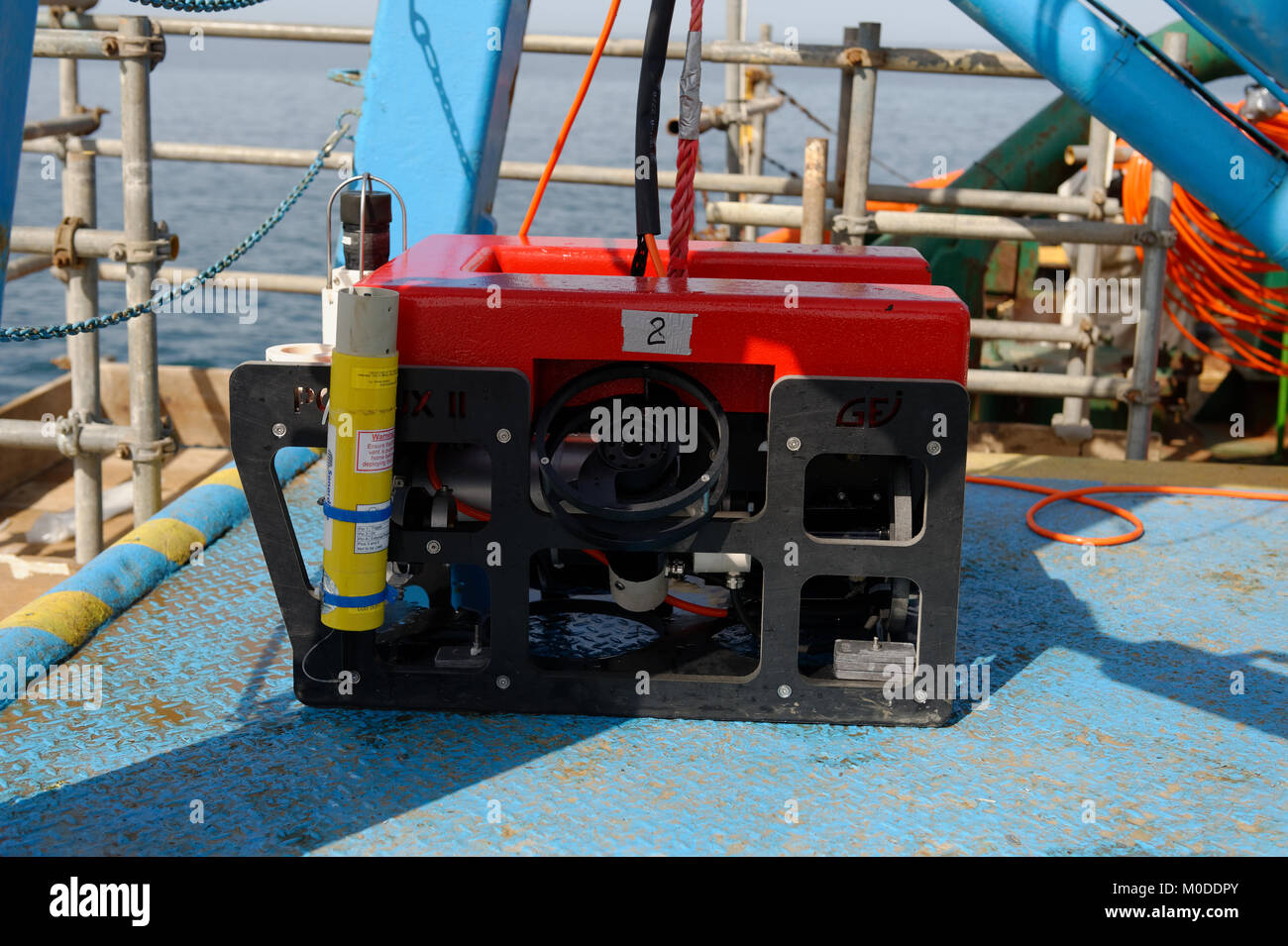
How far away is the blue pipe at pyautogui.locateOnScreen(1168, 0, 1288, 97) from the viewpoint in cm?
182

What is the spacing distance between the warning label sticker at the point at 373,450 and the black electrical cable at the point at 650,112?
0.63m

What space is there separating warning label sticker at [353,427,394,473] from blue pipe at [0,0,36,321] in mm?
668

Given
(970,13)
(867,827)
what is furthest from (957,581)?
(970,13)

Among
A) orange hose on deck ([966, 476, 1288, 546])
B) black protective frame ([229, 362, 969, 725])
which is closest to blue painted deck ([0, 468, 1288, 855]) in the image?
black protective frame ([229, 362, 969, 725])

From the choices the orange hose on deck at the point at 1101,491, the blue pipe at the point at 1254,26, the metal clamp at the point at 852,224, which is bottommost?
the orange hose on deck at the point at 1101,491

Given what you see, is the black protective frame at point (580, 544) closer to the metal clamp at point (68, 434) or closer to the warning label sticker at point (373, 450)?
the warning label sticker at point (373, 450)

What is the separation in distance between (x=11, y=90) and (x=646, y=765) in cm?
156

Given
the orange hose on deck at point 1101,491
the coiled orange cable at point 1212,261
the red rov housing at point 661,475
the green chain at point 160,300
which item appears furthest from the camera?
the coiled orange cable at point 1212,261

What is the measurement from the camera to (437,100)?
3588 millimetres

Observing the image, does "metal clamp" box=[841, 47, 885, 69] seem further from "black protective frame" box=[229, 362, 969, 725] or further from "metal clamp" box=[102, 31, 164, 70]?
"black protective frame" box=[229, 362, 969, 725]

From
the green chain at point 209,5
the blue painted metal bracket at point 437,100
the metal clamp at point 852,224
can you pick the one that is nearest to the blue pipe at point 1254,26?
the blue painted metal bracket at point 437,100

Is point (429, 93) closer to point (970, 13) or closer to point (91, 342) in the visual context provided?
point (970, 13)

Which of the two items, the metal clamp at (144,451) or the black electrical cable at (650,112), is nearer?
the black electrical cable at (650,112)

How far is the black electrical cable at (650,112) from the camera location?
2.58m
